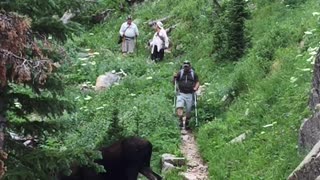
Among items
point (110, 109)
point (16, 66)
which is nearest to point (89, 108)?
point (110, 109)

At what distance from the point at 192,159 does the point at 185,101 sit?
3028mm

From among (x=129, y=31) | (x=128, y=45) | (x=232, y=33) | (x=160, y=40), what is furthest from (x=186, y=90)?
(x=128, y=45)

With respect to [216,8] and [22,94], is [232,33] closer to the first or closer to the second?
[216,8]

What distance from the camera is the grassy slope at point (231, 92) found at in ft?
48.6

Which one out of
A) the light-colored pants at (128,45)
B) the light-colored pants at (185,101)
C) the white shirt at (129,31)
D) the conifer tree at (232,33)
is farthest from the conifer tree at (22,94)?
the light-colored pants at (128,45)

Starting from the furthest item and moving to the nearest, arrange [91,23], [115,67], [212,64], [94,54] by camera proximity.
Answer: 1. [91,23]
2. [94,54]
3. [115,67]
4. [212,64]

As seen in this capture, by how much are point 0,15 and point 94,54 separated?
19350 mm

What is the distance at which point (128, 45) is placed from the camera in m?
28.4

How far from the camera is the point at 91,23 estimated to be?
34125mm

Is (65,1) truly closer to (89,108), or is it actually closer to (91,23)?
(89,108)

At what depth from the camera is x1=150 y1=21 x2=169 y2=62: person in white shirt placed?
87.4ft

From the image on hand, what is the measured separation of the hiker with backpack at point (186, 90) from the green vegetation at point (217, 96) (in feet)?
1.10

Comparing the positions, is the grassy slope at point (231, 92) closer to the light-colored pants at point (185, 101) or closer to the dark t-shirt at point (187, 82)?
the light-colored pants at point (185, 101)

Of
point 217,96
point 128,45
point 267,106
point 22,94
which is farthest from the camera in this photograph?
point 128,45
